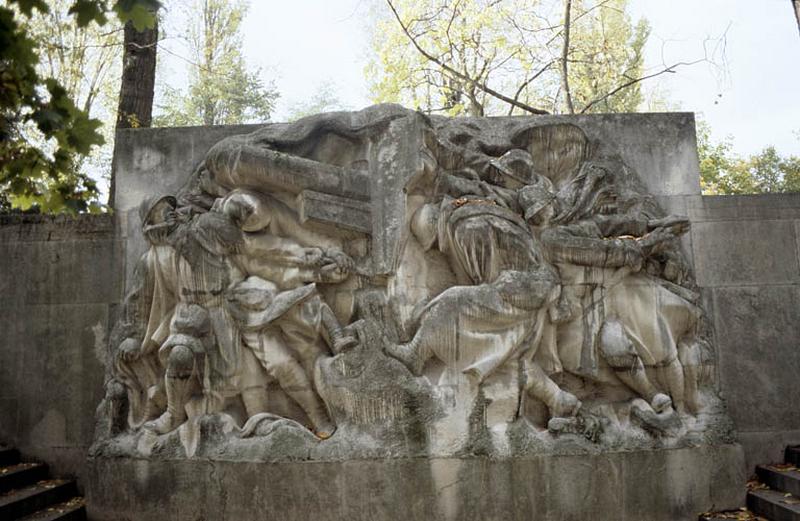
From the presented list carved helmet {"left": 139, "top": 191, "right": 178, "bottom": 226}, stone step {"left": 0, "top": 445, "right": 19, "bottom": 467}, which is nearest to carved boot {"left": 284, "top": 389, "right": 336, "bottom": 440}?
carved helmet {"left": 139, "top": 191, "right": 178, "bottom": 226}

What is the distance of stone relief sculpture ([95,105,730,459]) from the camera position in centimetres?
629

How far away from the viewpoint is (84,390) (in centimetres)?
759

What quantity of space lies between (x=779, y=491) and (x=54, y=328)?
25.5 feet

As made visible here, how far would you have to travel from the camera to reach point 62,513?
6.48 meters

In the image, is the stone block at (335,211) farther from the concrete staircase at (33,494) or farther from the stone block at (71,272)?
the concrete staircase at (33,494)

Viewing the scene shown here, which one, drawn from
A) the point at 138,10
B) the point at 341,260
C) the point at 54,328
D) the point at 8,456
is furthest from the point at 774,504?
the point at 8,456

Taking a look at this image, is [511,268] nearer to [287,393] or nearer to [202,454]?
[287,393]

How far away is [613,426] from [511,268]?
1.77m

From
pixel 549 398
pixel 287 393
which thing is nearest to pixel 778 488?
pixel 549 398

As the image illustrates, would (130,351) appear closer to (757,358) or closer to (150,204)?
(150,204)

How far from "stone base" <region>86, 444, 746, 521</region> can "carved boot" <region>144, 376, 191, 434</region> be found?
1.06 feet

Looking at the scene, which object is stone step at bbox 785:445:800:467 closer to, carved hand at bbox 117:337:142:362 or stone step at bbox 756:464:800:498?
stone step at bbox 756:464:800:498

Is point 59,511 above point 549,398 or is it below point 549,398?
below

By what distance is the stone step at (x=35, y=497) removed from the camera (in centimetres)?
635
